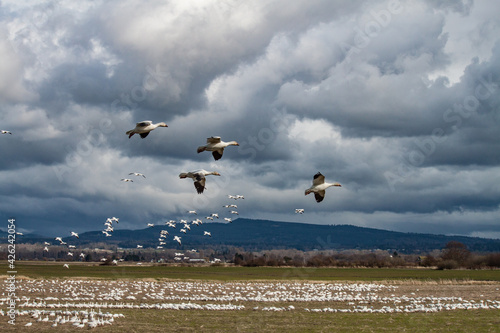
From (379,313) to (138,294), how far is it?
83.0ft

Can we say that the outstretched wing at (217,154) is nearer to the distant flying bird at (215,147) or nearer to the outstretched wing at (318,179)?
the distant flying bird at (215,147)

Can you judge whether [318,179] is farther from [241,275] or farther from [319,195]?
[241,275]

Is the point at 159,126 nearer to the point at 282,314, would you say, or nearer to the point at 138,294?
the point at 282,314

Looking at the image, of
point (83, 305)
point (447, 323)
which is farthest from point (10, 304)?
point (447, 323)

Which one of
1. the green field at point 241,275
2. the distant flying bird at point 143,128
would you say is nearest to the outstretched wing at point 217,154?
the distant flying bird at point 143,128

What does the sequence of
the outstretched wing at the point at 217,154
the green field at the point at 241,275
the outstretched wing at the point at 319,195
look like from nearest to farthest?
the outstretched wing at the point at 217,154
the outstretched wing at the point at 319,195
the green field at the point at 241,275

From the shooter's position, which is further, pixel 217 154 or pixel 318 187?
pixel 318 187

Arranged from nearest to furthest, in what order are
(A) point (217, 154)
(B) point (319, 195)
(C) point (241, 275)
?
(A) point (217, 154) < (B) point (319, 195) < (C) point (241, 275)

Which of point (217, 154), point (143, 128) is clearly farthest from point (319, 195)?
point (143, 128)

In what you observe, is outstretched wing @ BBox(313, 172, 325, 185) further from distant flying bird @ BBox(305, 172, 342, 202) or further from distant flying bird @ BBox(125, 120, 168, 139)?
distant flying bird @ BBox(125, 120, 168, 139)

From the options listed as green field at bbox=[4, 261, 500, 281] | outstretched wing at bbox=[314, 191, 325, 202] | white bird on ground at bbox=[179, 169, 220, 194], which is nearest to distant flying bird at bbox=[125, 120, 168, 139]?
white bird on ground at bbox=[179, 169, 220, 194]

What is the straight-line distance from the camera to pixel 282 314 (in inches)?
1485

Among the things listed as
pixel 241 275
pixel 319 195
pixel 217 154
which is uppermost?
pixel 217 154

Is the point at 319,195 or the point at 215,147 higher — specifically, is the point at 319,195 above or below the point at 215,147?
below
